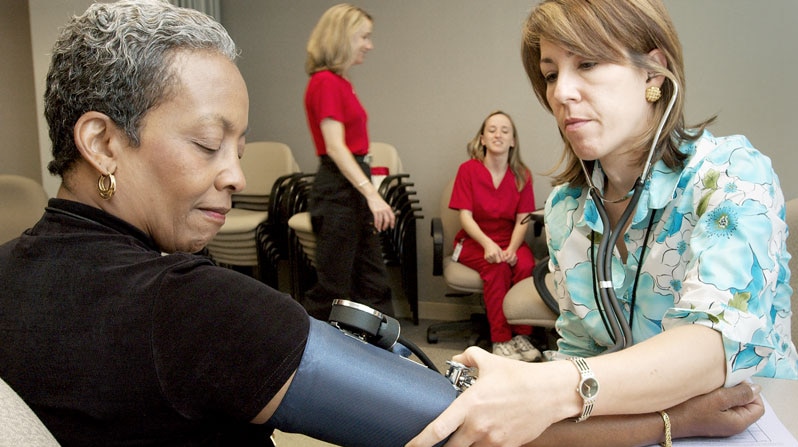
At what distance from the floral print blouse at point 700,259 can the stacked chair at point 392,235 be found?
2.33 metres

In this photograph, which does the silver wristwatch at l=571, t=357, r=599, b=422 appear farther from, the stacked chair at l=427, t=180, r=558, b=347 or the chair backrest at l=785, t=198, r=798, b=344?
the stacked chair at l=427, t=180, r=558, b=347

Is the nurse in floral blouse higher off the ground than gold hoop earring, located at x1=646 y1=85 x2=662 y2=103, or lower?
lower

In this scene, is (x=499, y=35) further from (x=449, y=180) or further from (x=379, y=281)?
(x=379, y=281)

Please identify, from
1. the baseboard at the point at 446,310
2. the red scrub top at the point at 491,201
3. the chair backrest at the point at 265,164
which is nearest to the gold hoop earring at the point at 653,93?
the red scrub top at the point at 491,201

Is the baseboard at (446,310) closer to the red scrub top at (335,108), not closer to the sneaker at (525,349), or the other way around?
the sneaker at (525,349)

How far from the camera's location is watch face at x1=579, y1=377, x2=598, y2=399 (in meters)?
0.82

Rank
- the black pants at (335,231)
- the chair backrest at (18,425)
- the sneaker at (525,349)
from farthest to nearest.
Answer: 1. the sneaker at (525,349)
2. the black pants at (335,231)
3. the chair backrest at (18,425)

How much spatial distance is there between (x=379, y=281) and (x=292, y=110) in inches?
72.1

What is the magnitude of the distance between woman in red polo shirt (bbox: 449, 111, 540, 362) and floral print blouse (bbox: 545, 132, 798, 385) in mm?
2037

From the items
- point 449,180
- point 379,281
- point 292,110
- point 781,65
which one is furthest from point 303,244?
point 781,65

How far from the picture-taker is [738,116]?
3.51m

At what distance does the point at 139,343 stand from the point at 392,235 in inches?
123

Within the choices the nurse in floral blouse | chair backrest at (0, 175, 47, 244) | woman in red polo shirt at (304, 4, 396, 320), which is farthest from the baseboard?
the nurse in floral blouse

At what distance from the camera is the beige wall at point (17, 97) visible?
424 cm
